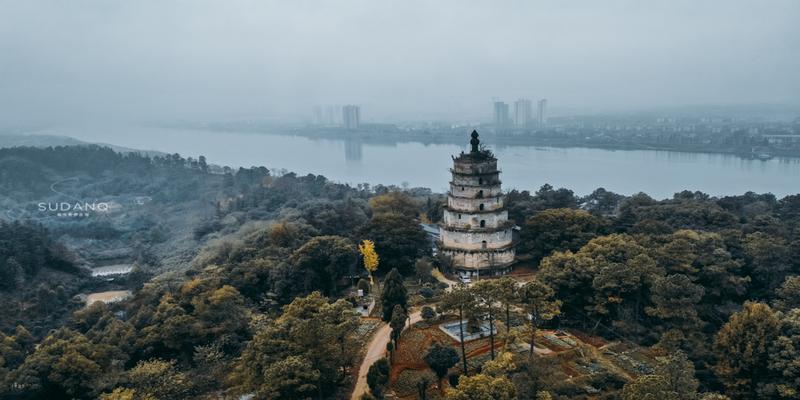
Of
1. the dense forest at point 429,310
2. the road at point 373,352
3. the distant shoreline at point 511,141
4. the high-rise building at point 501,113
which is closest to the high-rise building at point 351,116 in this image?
the distant shoreline at point 511,141

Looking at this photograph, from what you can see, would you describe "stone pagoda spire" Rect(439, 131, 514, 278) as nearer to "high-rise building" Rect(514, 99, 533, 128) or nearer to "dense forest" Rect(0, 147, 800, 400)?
"dense forest" Rect(0, 147, 800, 400)

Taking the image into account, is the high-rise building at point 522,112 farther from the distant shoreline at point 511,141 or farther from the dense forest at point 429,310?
the dense forest at point 429,310

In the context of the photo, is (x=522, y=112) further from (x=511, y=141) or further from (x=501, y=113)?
(x=511, y=141)

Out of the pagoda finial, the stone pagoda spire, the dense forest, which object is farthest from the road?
the pagoda finial

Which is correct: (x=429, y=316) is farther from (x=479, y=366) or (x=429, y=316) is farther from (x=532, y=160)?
(x=532, y=160)

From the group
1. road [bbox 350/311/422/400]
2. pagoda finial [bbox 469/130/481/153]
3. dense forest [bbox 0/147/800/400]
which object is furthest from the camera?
pagoda finial [bbox 469/130/481/153]

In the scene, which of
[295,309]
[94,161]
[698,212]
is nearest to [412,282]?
[295,309]
